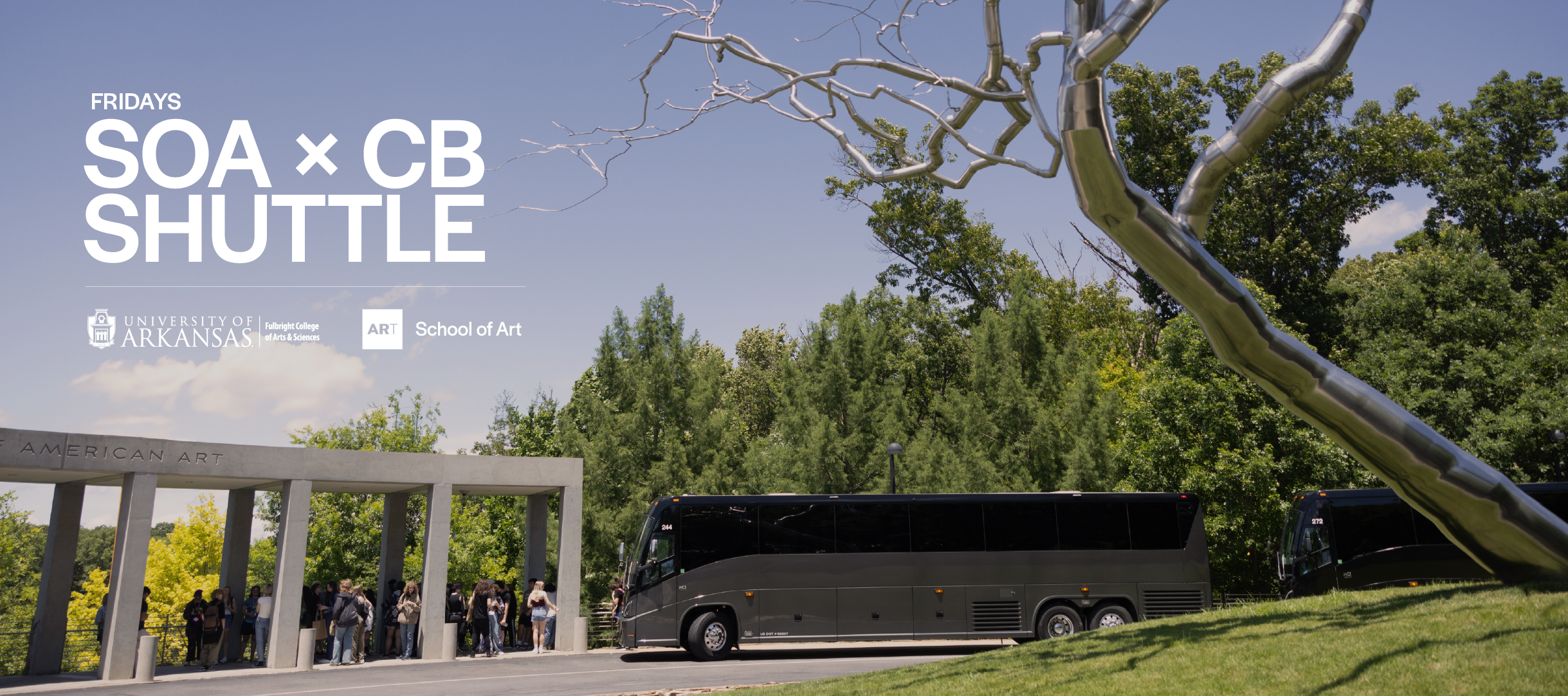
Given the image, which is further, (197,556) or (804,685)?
(197,556)

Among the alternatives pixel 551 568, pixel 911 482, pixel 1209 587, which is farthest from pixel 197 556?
pixel 1209 587

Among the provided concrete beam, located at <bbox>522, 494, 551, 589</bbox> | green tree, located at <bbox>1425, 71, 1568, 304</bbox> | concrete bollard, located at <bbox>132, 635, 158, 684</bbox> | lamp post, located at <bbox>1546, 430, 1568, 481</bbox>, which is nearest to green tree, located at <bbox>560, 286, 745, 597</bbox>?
concrete beam, located at <bbox>522, 494, 551, 589</bbox>

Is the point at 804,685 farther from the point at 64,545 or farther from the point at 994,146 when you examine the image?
the point at 64,545

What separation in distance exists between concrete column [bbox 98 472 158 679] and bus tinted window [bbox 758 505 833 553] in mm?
10686

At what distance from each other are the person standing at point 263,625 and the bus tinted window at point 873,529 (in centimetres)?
1122

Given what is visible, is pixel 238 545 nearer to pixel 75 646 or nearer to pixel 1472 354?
pixel 75 646

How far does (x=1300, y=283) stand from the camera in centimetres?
3506

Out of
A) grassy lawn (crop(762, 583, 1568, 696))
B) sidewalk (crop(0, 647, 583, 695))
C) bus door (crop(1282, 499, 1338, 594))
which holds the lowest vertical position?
sidewalk (crop(0, 647, 583, 695))

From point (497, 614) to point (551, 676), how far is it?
539cm

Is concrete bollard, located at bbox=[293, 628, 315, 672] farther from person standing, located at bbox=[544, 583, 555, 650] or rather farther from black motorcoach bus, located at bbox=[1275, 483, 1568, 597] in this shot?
black motorcoach bus, located at bbox=[1275, 483, 1568, 597]

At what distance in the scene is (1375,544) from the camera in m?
19.3

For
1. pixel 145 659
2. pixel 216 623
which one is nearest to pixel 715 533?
pixel 145 659

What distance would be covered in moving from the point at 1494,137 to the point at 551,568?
37564 millimetres

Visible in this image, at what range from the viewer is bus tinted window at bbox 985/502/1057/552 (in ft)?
63.6
